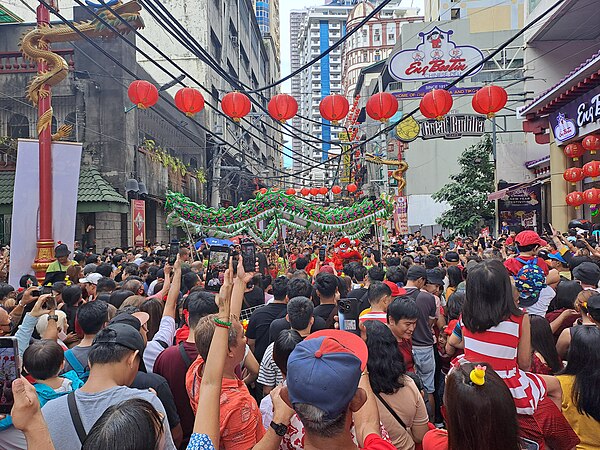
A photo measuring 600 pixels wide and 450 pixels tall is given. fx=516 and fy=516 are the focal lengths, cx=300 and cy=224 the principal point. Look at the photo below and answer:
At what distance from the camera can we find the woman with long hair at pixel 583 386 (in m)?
2.74

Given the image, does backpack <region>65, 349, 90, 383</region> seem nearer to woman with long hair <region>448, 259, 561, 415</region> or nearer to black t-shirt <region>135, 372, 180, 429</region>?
black t-shirt <region>135, 372, 180, 429</region>

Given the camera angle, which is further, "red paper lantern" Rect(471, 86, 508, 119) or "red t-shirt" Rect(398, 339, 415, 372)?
"red paper lantern" Rect(471, 86, 508, 119)

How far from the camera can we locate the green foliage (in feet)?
76.6

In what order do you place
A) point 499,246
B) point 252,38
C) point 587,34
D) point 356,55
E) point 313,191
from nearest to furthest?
point 499,246
point 587,34
point 313,191
point 252,38
point 356,55

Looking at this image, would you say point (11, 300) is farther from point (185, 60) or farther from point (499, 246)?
point (185, 60)

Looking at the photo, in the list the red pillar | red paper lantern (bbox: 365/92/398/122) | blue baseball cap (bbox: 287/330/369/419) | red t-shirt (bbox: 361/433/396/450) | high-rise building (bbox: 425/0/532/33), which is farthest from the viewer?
high-rise building (bbox: 425/0/532/33)

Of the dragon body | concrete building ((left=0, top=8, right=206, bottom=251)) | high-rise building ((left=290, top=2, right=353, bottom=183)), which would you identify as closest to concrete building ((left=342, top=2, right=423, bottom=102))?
high-rise building ((left=290, top=2, right=353, bottom=183))

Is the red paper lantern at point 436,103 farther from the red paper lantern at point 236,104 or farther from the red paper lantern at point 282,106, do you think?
the red paper lantern at point 236,104

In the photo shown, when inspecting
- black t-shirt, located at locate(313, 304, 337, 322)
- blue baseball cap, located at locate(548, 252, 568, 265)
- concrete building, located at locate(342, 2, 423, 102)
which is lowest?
black t-shirt, located at locate(313, 304, 337, 322)

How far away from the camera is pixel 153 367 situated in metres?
3.72

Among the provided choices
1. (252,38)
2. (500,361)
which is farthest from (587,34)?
(252,38)

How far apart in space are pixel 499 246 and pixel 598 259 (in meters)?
4.92

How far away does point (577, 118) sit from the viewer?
46.4ft

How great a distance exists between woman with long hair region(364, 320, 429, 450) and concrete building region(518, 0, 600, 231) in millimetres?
12012
